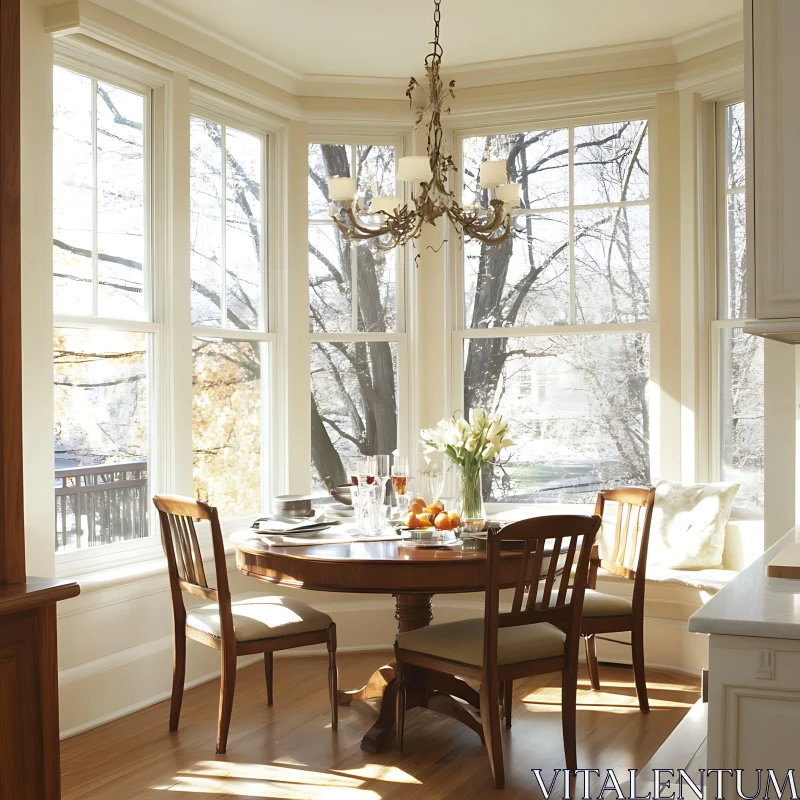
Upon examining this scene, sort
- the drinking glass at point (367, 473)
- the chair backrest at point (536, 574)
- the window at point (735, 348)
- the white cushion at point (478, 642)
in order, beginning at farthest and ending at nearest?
the window at point (735, 348), the drinking glass at point (367, 473), the white cushion at point (478, 642), the chair backrest at point (536, 574)

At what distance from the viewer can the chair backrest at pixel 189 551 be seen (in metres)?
3.22

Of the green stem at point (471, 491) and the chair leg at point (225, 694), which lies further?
the green stem at point (471, 491)

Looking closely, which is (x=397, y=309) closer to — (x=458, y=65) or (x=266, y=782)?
(x=458, y=65)

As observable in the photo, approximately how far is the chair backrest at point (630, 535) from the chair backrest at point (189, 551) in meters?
1.69

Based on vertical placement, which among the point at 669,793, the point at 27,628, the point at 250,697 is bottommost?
the point at 250,697

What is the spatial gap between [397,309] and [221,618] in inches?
89.2

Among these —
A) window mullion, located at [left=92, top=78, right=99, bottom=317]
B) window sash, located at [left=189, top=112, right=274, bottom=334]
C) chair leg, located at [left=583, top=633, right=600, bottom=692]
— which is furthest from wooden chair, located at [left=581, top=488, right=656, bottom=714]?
window mullion, located at [left=92, top=78, right=99, bottom=317]

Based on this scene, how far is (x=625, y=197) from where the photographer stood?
465 centimetres

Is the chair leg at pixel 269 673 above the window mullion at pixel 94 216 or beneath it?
beneath

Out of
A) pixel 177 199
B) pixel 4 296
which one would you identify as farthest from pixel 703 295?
pixel 4 296

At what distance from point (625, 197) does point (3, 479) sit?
3559mm

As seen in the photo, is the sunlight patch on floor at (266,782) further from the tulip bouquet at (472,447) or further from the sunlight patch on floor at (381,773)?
the tulip bouquet at (472,447)

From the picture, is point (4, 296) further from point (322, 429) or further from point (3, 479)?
point (322, 429)

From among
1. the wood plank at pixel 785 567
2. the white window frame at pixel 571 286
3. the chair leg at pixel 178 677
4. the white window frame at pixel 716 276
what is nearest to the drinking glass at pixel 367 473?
the chair leg at pixel 178 677
